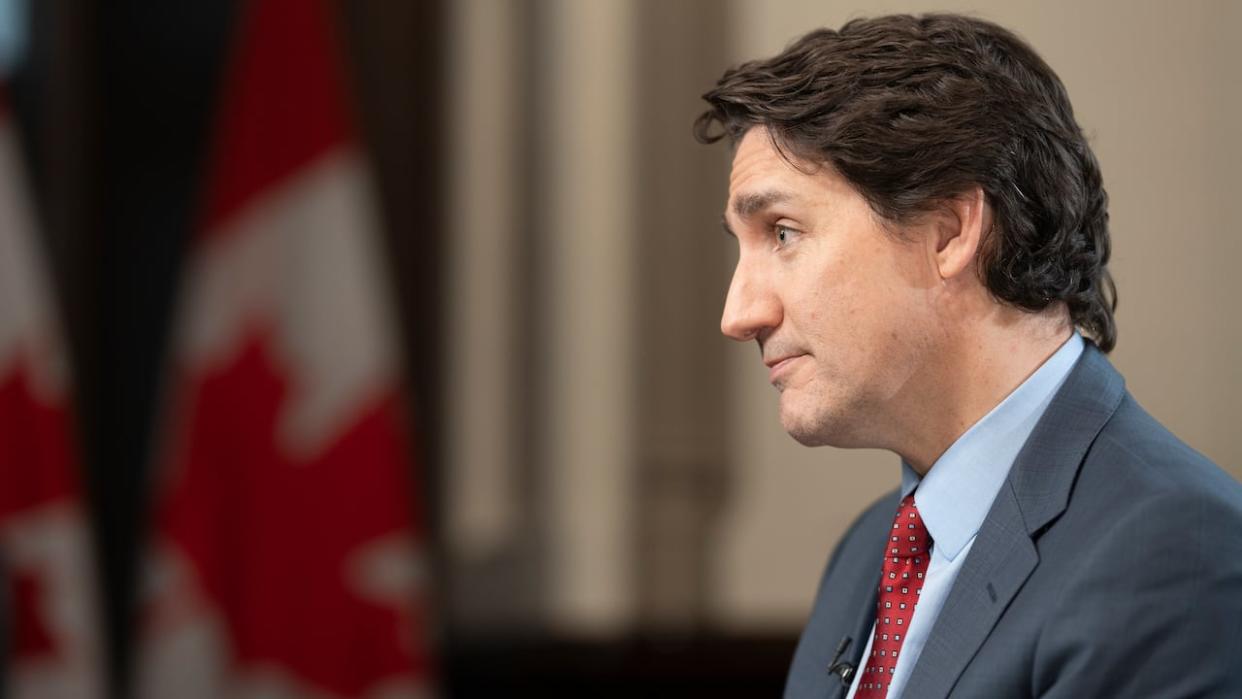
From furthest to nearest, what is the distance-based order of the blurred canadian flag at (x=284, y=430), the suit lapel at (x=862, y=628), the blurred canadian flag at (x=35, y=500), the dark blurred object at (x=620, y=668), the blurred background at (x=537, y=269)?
1. the dark blurred object at (x=620, y=668)
2. the blurred background at (x=537, y=269)
3. the blurred canadian flag at (x=284, y=430)
4. the blurred canadian flag at (x=35, y=500)
5. the suit lapel at (x=862, y=628)

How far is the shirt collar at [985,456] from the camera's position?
1.65 metres

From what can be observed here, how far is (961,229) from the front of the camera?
1.66 m

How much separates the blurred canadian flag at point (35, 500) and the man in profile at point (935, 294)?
275 centimetres

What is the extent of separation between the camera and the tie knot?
1.71 meters

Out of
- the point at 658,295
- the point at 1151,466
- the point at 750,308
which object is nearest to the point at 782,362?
the point at 750,308

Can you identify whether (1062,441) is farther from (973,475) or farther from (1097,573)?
(1097,573)

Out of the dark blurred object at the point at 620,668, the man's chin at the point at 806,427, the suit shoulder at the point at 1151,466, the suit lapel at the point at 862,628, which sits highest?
the man's chin at the point at 806,427

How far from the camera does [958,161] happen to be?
1.62 m

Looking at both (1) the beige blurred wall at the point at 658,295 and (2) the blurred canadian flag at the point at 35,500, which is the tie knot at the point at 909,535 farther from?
(1) the beige blurred wall at the point at 658,295

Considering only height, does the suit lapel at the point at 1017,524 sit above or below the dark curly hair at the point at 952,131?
below

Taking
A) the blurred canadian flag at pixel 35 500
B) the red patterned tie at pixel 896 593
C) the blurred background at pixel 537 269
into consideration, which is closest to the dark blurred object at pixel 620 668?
the blurred background at pixel 537 269

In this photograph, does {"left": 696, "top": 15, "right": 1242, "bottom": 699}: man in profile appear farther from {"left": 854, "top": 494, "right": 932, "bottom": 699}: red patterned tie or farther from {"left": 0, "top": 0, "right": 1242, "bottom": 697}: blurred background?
{"left": 0, "top": 0, "right": 1242, "bottom": 697}: blurred background

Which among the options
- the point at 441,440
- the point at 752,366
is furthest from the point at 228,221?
the point at 752,366

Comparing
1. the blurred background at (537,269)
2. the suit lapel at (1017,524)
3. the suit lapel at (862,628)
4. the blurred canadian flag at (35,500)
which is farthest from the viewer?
the blurred background at (537,269)
